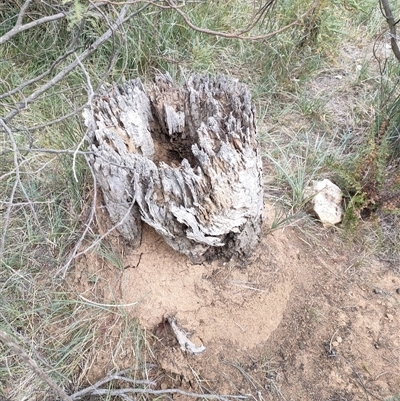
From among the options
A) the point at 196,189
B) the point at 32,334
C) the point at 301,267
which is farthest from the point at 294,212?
the point at 32,334

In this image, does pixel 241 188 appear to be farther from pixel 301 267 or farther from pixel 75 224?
pixel 75 224

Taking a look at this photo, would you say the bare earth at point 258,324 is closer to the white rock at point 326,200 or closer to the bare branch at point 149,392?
the bare branch at point 149,392

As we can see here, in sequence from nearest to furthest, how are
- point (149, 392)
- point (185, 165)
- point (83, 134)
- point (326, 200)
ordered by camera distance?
point (185, 165) → point (149, 392) → point (326, 200) → point (83, 134)

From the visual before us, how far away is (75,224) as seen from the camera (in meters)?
2.03

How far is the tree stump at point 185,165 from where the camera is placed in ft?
4.96

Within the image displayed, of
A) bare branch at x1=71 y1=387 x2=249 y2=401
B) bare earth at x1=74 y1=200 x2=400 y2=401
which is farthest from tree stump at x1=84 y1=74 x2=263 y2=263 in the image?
bare branch at x1=71 y1=387 x2=249 y2=401

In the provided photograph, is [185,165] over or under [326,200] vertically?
over

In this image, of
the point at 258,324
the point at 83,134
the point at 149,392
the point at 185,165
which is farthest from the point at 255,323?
the point at 83,134

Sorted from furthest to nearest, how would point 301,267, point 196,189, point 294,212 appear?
1. point 294,212
2. point 301,267
3. point 196,189

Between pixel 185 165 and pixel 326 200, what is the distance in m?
1.03

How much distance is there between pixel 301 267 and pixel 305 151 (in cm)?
91

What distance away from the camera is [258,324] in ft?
5.88

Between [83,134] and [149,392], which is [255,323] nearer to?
[149,392]

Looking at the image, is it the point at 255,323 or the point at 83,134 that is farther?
the point at 83,134
